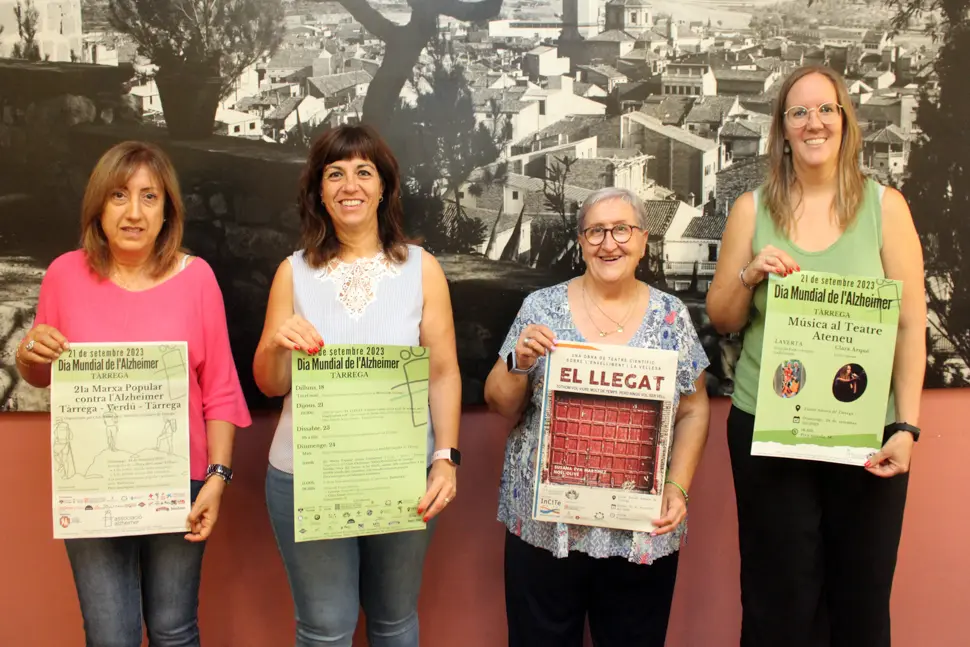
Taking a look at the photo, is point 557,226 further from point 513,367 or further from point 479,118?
point 513,367

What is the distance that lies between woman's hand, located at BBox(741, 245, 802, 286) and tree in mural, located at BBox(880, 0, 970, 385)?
830mm

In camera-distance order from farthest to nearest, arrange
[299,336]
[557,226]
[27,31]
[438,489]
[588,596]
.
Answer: [557,226] < [27,31] < [588,596] < [438,489] < [299,336]

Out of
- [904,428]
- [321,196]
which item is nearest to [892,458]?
[904,428]

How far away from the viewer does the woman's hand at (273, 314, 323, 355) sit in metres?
1.27

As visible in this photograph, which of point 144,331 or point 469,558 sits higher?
point 144,331

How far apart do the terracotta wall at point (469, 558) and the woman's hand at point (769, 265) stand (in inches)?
25.9

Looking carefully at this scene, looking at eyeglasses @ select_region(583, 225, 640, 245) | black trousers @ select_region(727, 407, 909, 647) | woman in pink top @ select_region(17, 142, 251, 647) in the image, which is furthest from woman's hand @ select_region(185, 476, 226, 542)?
black trousers @ select_region(727, 407, 909, 647)

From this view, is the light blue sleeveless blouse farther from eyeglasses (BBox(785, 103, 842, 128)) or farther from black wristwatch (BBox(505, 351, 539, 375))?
eyeglasses (BBox(785, 103, 842, 128))

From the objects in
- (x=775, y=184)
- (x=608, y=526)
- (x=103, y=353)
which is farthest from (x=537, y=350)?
(x=103, y=353)

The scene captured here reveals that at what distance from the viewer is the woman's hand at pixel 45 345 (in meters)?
1.27

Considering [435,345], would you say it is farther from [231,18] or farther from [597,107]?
[231,18]

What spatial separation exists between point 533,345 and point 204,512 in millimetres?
753

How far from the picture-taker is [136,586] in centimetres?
138

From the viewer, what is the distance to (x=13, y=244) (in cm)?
173
